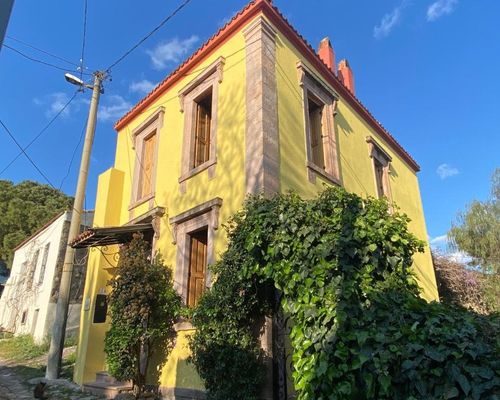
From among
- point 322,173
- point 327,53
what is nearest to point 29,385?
point 322,173

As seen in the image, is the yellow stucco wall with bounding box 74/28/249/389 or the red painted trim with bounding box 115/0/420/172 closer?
the yellow stucco wall with bounding box 74/28/249/389

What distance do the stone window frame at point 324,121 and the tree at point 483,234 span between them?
994 cm

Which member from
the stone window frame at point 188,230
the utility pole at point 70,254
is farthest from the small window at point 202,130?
the utility pole at point 70,254

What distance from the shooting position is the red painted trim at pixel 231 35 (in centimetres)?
818

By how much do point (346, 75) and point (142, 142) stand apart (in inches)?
270

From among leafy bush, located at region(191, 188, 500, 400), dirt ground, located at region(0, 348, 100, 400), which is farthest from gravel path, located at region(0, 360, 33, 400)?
leafy bush, located at region(191, 188, 500, 400)

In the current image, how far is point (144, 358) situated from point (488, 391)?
6.27 meters

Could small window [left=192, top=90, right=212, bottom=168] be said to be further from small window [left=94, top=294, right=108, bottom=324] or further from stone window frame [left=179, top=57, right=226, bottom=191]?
small window [left=94, top=294, right=108, bottom=324]

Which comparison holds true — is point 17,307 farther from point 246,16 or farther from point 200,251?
point 246,16

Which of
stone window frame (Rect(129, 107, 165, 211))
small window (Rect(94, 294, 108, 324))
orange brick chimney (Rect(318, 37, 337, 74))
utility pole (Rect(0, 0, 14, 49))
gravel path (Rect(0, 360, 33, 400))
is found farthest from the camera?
orange brick chimney (Rect(318, 37, 337, 74))

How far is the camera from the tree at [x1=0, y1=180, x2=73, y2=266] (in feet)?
86.2

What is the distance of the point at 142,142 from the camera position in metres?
10.9

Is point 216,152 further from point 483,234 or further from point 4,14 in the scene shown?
point 483,234

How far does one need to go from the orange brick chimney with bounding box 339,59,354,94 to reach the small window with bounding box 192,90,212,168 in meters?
5.26
